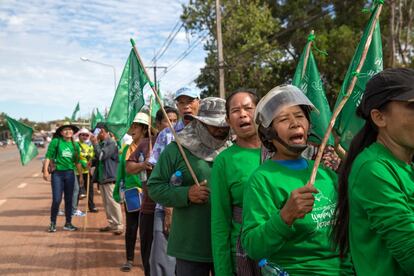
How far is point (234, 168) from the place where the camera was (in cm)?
283

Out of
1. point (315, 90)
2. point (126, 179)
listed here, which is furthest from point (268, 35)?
point (315, 90)

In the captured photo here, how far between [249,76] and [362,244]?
90.2 ft

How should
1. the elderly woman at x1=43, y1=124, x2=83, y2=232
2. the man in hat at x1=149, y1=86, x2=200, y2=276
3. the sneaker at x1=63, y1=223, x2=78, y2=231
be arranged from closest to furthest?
the man in hat at x1=149, y1=86, x2=200, y2=276, the elderly woman at x1=43, y1=124, x2=83, y2=232, the sneaker at x1=63, y1=223, x2=78, y2=231

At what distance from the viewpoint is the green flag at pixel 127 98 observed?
16.0ft

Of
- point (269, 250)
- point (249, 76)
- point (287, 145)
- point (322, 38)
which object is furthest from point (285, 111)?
point (249, 76)

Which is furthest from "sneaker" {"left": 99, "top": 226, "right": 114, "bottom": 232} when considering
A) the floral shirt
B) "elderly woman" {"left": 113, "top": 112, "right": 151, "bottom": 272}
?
the floral shirt

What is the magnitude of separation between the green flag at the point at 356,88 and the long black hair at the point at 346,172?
0.58m

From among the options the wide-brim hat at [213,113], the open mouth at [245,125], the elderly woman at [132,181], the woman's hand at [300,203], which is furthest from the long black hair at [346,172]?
the elderly woman at [132,181]

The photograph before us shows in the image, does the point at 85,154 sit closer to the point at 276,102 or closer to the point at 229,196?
the point at 229,196

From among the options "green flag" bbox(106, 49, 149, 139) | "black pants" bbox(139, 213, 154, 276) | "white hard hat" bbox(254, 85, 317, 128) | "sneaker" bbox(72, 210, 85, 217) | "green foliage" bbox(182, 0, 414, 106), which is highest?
"green foliage" bbox(182, 0, 414, 106)

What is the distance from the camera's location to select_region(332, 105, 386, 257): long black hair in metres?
1.88

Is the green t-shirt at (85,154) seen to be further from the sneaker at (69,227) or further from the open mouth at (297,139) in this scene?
the open mouth at (297,139)

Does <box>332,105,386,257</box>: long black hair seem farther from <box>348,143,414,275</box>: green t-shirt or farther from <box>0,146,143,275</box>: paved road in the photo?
<box>0,146,143,275</box>: paved road

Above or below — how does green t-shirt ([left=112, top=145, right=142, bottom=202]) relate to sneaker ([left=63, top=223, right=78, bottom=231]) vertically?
above
